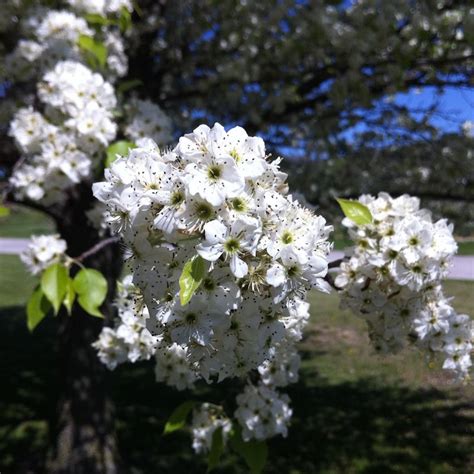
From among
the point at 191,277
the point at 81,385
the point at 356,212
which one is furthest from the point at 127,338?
the point at 81,385

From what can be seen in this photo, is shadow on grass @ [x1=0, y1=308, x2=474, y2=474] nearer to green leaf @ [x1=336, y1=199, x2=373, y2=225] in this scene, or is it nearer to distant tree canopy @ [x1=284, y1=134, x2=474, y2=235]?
distant tree canopy @ [x1=284, y1=134, x2=474, y2=235]

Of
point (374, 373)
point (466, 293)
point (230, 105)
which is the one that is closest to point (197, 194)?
point (466, 293)

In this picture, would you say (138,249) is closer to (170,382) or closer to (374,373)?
(170,382)

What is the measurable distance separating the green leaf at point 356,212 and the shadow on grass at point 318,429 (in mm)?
2078

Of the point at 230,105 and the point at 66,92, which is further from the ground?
the point at 230,105

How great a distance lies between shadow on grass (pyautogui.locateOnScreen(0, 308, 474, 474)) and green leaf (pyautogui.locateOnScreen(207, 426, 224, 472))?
4.10 ft

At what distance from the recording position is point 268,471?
4812 mm

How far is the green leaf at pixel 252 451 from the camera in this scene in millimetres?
2219

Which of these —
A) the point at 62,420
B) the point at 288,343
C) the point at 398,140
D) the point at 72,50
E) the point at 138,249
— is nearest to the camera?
the point at 138,249

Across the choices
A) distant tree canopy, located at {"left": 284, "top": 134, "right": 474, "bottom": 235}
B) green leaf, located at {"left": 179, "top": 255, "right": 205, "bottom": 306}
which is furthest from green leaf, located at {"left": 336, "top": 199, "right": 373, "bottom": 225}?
distant tree canopy, located at {"left": 284, "top": 134, "right": 474, "bottom": 235}

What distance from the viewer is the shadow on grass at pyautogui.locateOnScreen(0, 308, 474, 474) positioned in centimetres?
466

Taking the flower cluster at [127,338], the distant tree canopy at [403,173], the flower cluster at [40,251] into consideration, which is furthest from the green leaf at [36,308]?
the distant tree canopy at [403,173]

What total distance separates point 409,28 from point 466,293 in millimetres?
2009

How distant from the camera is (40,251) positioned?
2863mm
